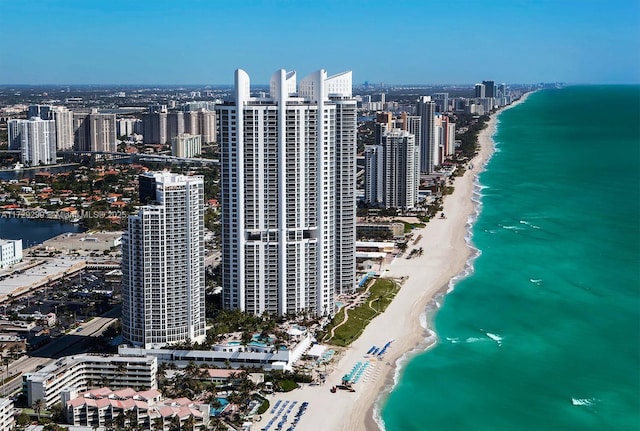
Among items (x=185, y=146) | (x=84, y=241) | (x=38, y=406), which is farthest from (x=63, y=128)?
(x=38, y=406)

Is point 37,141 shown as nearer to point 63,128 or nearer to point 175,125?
point 63,128

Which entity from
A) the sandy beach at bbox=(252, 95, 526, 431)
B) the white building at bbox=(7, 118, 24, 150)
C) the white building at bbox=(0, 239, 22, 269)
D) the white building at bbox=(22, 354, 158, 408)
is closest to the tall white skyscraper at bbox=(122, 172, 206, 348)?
the white building at bbox=(22, 354, 158, 408)

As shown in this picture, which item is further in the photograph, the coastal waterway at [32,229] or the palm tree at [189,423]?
the coastal waterway at [32,229]

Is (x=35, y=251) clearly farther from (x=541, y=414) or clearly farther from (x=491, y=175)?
(x=491, y=175)

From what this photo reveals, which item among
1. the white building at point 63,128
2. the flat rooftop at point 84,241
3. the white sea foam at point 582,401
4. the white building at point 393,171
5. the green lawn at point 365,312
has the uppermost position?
the white building at point 63,128

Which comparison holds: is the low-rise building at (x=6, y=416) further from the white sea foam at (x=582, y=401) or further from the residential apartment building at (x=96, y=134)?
the residential apartment building at (x=96, y=134)

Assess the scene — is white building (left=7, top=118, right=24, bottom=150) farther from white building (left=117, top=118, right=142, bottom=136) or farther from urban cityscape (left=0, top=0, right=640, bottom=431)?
urban cityscape (left=0, top=0, right=640, bottom=431)

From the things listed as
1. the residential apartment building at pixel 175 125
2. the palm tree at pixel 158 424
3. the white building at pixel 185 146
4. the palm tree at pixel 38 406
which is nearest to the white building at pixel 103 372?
the palm tree at pixel 38 406

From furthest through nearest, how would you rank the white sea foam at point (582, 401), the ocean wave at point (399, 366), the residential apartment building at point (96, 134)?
the residential apartment building at point (96, 134) < the white sea foam at point (582, 401) < the ocean wave at point (399, 366)
